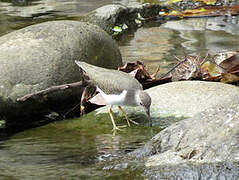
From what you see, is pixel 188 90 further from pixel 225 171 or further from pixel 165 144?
pixel 225 171

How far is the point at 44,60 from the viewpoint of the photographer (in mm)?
5609

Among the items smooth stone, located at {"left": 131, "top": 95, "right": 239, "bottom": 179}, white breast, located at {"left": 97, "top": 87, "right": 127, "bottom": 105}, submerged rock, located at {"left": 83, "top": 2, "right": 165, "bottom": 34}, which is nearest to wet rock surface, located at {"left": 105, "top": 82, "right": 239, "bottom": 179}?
smooth stone, located at {"left": 131, "top": 95, "right": 239, "bottom": 179}

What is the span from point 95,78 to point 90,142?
1.05m

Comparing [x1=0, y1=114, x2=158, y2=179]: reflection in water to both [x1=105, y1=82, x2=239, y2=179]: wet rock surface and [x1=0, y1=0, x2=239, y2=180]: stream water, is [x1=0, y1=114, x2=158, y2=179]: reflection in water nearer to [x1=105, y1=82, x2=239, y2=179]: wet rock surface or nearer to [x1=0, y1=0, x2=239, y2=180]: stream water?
[x1=0, y1=0, x2=239, y2=180]: stream water

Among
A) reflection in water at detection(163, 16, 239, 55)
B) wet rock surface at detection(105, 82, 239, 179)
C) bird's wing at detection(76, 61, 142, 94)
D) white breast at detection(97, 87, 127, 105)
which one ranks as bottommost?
reflection in water at detection(163, 16, 239, 55)

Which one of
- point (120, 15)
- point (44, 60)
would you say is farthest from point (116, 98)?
point (120, 15)

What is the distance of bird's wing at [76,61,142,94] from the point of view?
4895 mm

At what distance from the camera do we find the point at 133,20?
37.4ft

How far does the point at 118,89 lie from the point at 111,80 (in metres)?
0.17

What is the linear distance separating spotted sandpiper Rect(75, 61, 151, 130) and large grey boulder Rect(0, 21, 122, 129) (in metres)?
0.45

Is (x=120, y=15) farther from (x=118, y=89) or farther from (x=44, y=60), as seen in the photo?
(x=118, y=89)

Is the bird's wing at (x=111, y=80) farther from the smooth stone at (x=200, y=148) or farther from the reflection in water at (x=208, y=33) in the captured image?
the reflection in water at (x=208, y=33)

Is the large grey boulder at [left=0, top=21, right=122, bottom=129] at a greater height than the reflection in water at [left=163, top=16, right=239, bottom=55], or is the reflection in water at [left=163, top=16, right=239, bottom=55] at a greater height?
the large grey boulder at [left=0, top=21, right=122, bottom=129]

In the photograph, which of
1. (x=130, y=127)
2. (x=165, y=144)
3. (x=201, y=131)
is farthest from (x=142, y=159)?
(x=130, y=127)
